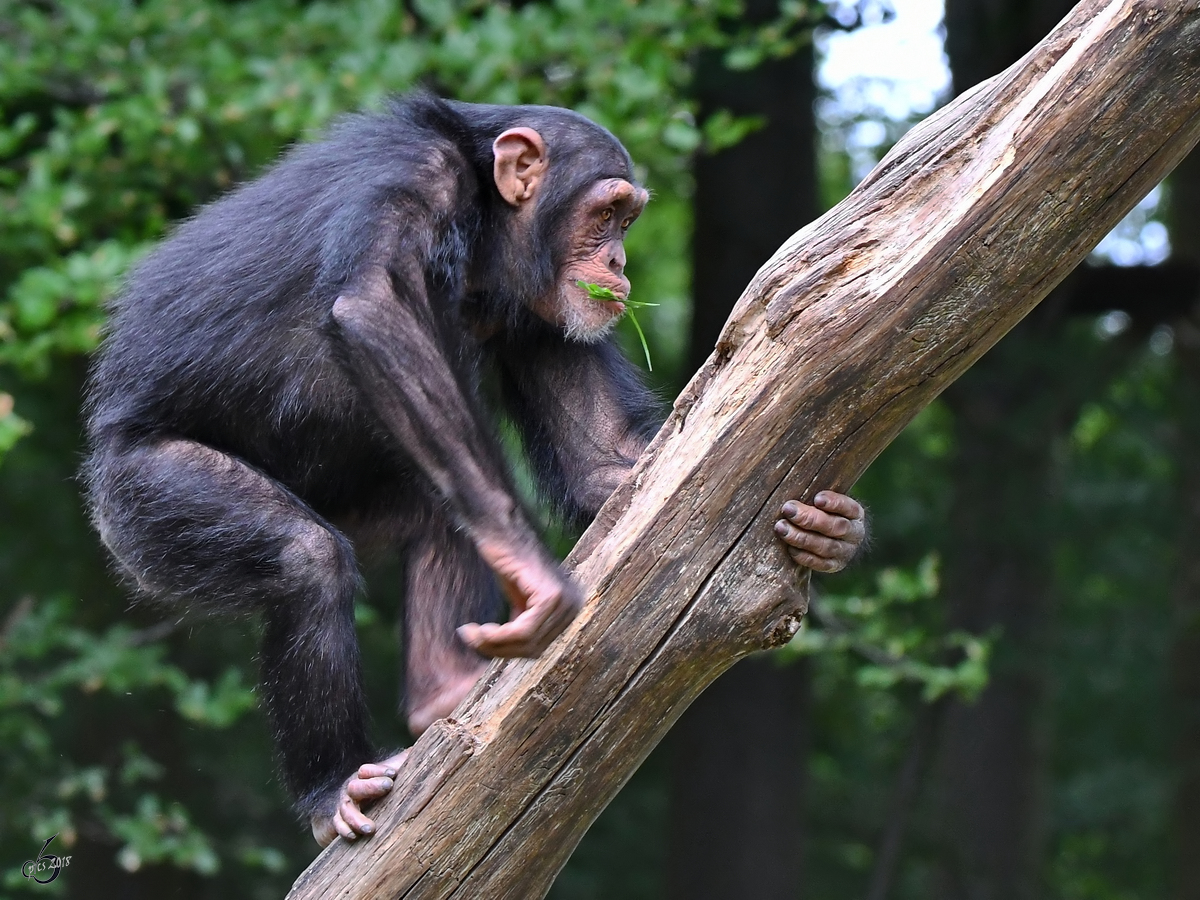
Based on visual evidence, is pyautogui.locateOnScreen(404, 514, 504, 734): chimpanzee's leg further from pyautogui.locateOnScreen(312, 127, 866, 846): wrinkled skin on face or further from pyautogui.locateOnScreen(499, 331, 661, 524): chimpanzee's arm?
pyautogui.locateOnScreen(499, 331, 661, 524): chimpanzee's arm

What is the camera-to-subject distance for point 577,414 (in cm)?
400

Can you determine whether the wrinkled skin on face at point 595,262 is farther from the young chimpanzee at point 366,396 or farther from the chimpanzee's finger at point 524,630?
the chimpanzee's finger at point 524,630

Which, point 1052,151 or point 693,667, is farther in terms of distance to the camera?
point 693,667

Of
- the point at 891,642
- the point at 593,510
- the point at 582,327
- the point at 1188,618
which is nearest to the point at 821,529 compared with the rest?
the point at 593,510

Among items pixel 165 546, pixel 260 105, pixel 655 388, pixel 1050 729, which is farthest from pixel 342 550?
pixel 1050 729

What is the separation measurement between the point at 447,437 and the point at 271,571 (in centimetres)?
70

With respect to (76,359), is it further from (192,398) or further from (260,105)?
(192,398)

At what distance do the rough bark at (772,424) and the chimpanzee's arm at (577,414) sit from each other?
0.87 metres

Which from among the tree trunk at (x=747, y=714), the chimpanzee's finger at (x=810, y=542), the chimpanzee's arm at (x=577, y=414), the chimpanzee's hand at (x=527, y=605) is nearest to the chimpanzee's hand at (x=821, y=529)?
the chimpanzee's finger at (x=810, y=542)

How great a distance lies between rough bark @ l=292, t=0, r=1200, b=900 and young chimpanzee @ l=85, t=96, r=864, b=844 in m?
0.14

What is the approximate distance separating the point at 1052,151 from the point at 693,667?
1.38m

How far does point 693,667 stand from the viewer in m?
2.99

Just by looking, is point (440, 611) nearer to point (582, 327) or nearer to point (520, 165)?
point (582, 327)

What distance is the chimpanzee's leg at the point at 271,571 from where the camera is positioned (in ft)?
10.7
